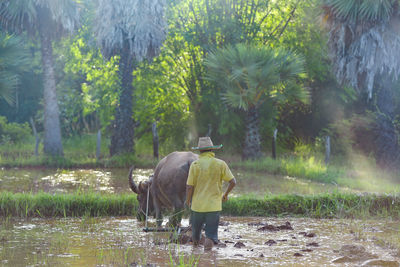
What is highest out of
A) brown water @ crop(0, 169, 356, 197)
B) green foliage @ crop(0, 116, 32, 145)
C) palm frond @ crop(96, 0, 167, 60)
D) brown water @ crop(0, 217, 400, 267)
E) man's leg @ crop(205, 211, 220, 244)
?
palm frond @ crop(96, 0, 167, 60)

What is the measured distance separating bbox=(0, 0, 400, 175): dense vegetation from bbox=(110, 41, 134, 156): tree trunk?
0.04 metres

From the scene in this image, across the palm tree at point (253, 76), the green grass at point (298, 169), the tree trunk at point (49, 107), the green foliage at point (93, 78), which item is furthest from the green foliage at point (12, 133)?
the green grass at point (298, 169)

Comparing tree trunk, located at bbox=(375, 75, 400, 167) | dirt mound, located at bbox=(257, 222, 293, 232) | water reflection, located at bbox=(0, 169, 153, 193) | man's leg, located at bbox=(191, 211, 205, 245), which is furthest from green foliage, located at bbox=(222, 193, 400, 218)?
tree trunk, located at bbox=(375, 75, 400, 167)

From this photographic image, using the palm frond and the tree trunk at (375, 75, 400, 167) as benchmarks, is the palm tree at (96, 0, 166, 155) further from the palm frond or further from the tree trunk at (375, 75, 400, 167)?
the tree trunk at (375, 75, 400, 167)

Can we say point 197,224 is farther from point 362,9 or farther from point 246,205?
point 362,9

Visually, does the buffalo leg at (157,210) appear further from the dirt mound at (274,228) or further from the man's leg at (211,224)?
the man's leg at (211,224)

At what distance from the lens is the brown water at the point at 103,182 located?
46.8 ft

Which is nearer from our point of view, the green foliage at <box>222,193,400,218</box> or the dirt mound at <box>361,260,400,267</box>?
the dirt mound at <box>361,260,400,267</box>

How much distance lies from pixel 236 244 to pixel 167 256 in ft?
3.57

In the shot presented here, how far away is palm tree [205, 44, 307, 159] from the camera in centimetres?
2044

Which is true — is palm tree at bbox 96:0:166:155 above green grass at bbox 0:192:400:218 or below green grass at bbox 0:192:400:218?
above

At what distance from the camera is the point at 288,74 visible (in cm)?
2095

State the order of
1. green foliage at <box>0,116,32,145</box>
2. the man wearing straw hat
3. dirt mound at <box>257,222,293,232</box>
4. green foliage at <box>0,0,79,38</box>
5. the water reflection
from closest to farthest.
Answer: the man wearing straw hat, dirt mound at <box>257,222,293,232</box>, the water reflection, green foliage at <box>0,0,79,38</box>, green foliage at <box>0,116,32,145</box>

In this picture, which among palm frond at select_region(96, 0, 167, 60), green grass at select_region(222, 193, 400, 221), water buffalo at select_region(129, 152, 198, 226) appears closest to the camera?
water buffalo at select_region(129, 152, 198, 226)
